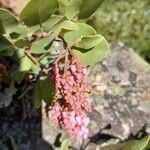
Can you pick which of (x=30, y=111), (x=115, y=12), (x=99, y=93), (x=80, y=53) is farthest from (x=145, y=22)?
(x=80, y=53)

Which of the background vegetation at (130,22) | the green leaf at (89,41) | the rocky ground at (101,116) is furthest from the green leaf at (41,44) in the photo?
the background vegetation at (130,22)

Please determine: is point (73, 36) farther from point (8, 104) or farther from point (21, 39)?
point (8, 104)

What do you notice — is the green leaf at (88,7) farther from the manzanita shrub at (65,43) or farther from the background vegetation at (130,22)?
the background vegetation at (130,22)

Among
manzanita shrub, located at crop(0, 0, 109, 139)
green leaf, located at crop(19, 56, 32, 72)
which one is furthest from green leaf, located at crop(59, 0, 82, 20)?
green leaf, located at crop(19, 56, 32, 72)

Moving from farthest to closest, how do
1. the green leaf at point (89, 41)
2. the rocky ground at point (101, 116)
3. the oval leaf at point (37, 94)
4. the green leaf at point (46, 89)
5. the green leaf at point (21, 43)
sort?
the rocky ground at point (101, 116), the oval leaf at point (37, 94), the green leaf at point (46, 89), the green leaf at point (21, 43), the green leaf at point (89, 41)

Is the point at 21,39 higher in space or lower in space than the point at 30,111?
higher

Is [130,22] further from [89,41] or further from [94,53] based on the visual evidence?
[89,41]

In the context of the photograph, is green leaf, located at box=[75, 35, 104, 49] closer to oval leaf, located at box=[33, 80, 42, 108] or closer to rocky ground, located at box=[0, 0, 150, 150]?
oval leaf, located at box=[33, 80, 42, 108]
